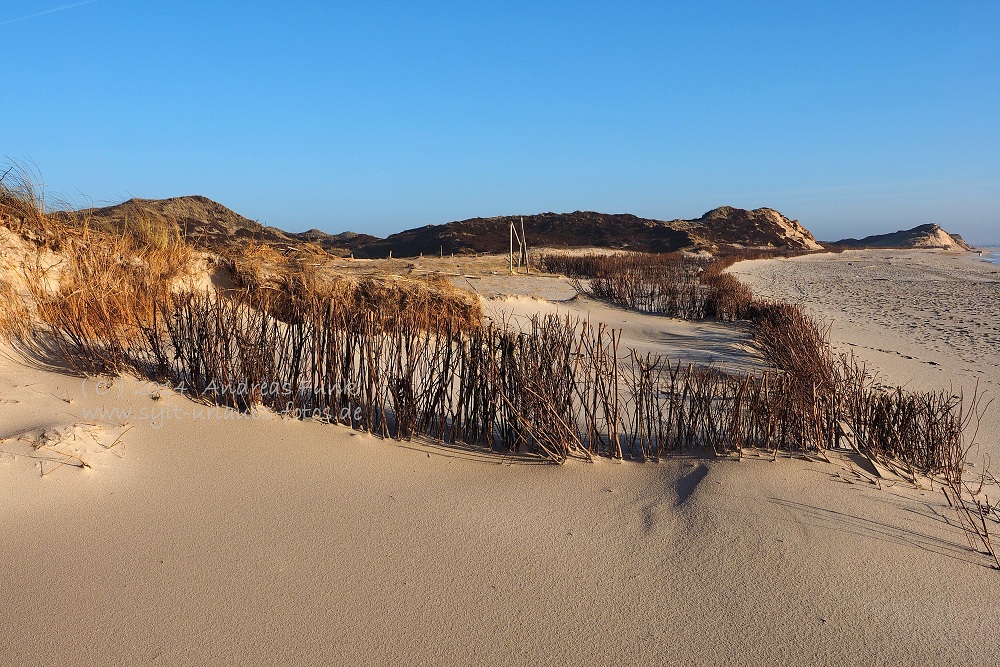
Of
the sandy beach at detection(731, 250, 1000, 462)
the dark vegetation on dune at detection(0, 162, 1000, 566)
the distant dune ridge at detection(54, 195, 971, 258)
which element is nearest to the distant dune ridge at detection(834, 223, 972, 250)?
the distant dune ridge at detection(54, 195, 971, 258)

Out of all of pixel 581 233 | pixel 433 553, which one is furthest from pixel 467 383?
pixel 581 233

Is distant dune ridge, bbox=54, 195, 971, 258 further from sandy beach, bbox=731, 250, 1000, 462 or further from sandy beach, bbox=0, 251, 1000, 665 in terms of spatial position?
sandy beach, bbox=0, 251, 1000, 665

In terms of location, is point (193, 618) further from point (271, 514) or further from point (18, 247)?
point (18, 247)

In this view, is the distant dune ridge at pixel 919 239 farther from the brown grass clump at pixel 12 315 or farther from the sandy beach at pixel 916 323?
the brown grass clump at pixel 12 315

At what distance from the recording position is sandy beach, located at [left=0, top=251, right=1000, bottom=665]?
1812 mm

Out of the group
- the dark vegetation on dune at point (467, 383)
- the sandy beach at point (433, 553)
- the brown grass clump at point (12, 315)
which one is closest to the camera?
the sandy beach at point (433, 553)

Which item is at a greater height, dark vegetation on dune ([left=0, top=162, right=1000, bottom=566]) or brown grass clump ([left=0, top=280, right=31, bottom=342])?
brown grass clump ([left=0, top=280, right=31, bottom=342])

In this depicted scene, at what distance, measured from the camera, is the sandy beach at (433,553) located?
1812mm

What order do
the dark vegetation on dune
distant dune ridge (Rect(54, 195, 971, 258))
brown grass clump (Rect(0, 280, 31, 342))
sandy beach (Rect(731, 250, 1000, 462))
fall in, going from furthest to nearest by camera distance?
distant dune ridge (Rect(54, 195, 971, 258)) < sandy beach (Rect(731, 250, 1000, 462)) < brown grass clump (Rect(0, 280, 31, 342)) < the dark vegetation on dune

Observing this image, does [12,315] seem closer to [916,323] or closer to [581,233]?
[916,323]

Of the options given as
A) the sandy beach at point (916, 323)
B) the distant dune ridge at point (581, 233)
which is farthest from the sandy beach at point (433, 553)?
the distant dune ridge at point (581, 233)

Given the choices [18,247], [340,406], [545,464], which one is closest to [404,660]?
[545,464]

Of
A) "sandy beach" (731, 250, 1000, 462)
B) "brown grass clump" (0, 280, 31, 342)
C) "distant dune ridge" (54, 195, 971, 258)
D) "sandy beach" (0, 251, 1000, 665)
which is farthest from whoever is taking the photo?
"distant dune ridge" (54, 195, 971, 258)

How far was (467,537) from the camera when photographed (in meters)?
2.35
